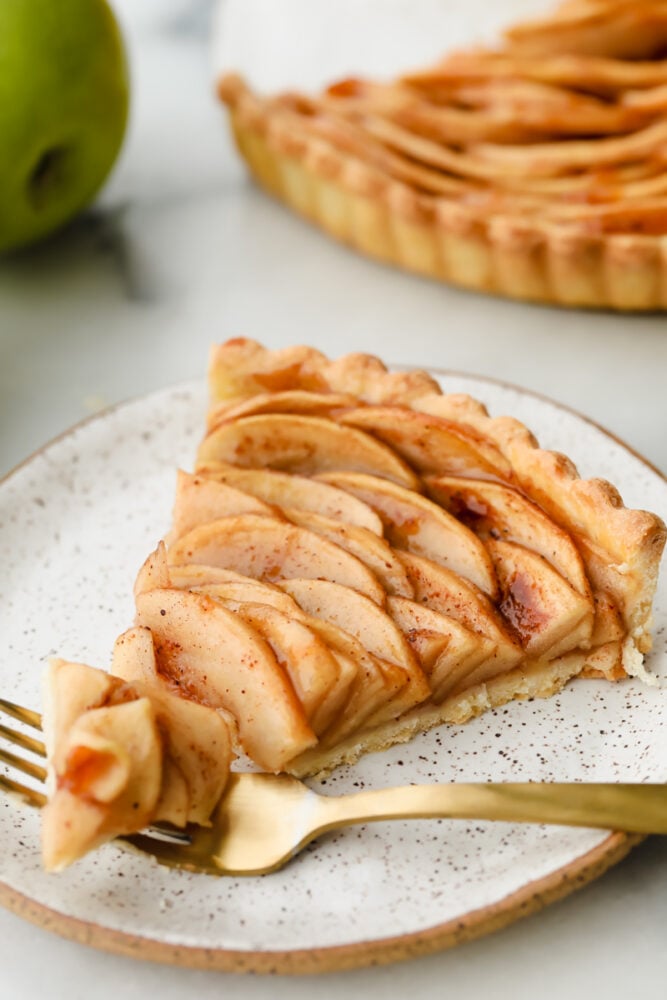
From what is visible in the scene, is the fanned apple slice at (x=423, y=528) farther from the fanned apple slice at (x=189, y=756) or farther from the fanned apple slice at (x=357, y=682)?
the fanned apple slice at (x=189, y=756)

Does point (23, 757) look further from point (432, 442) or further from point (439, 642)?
point (432, 442)

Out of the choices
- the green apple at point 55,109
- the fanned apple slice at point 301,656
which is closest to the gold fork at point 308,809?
the fanned apple slice at point 301,656

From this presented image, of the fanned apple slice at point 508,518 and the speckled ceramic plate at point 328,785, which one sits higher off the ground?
the fanned apple slice at point 508,518

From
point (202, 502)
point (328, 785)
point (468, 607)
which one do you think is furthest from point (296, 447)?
point (328, 785)

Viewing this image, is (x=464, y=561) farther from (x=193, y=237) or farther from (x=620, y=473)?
(x=193, y=237)

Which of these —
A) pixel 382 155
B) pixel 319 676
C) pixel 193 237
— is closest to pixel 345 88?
pixel 382 155

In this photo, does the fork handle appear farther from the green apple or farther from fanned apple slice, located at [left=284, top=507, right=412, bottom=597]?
the green apple

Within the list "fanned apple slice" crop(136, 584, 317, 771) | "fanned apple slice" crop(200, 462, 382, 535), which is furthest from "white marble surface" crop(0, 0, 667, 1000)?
"fanned apple slice" crop(200, 462, 382, 535)
